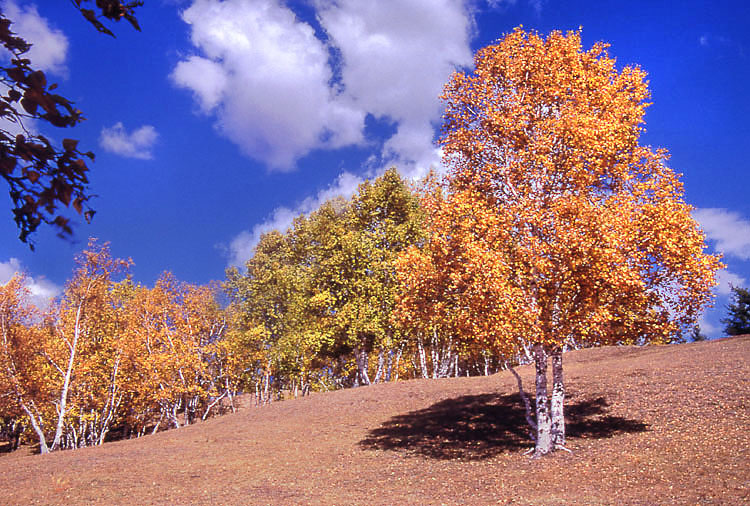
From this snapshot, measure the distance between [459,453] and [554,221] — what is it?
7770 millimetres

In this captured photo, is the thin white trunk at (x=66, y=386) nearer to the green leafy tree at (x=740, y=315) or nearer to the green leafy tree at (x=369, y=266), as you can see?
the green leafy tree at (x=369, y=266)

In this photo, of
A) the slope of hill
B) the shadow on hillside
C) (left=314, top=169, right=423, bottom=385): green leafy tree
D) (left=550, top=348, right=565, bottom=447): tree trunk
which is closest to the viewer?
the slope of hill

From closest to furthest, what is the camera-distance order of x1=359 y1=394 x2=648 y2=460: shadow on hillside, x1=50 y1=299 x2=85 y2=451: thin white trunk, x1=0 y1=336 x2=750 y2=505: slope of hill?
x1=0 y1=336 x2=750 y2=505: slope of hill
x1=359 y1=394 x2=648 y2=460: shadow on hillside
x1=50 y1=299 x2=85 y2=451: thin white trunk

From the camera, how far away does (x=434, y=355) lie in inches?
1314

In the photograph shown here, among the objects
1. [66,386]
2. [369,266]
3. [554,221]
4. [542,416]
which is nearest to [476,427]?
[542,416]

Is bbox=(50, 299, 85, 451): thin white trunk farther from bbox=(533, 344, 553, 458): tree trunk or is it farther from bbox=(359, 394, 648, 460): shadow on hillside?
bbox=(533, 344, 553, 458): tree trunk

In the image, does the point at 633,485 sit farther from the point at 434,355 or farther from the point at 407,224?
the point at 434,355

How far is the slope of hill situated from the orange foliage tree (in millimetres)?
2514

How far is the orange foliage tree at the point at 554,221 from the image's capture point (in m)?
11.9

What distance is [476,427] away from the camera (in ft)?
57.8

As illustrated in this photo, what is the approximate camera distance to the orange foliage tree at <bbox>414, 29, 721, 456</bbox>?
11.9 m

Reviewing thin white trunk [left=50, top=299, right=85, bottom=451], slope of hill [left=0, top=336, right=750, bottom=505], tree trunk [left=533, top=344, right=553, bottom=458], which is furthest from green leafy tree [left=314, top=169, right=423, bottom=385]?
tree trunk [left=533, top=344, right=553, bottom=458]

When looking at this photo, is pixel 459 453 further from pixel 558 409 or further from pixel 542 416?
pixel 558 409

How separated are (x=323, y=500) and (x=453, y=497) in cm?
305
